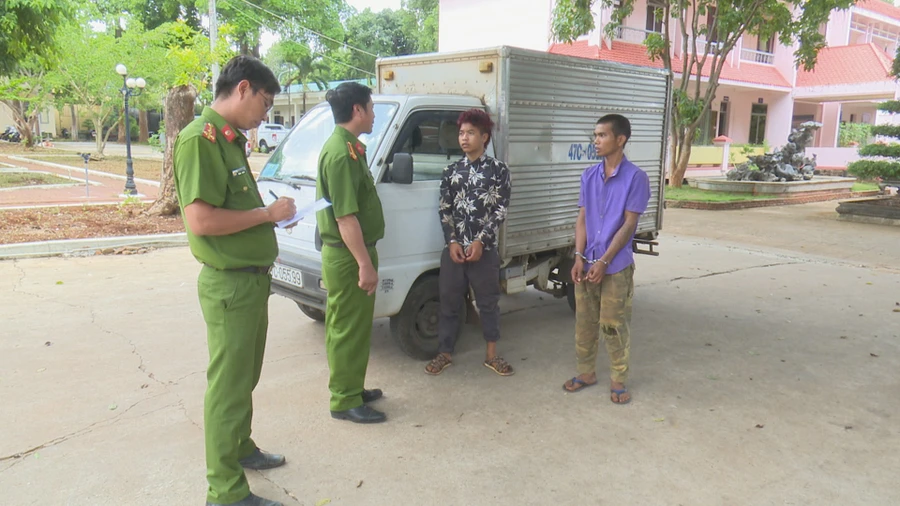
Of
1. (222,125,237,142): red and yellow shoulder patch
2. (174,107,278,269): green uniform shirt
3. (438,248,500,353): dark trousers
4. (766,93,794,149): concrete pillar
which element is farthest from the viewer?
(766,93,794,149): concrete pillar

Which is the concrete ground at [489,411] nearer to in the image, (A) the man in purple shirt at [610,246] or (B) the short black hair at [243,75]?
(A) the man in purple shirt at [610,246]

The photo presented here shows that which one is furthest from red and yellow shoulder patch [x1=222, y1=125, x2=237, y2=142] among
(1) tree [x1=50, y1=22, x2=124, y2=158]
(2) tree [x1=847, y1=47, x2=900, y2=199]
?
(1) tree [x1=50, y1=22, x2=124, y2=158]

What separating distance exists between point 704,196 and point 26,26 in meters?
14.5

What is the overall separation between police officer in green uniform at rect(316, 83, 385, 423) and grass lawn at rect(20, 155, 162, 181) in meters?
16.9

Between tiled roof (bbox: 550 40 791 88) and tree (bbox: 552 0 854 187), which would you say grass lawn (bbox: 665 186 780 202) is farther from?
tiled roof (bbox: 550 40 791 88)

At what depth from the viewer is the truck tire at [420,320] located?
4.71m

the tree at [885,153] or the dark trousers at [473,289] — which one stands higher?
the tree at [885,153]

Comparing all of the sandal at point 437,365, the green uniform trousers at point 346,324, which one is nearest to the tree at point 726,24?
the sandal at point 437,365

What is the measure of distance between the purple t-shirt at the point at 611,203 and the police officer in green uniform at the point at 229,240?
2108 millimetres

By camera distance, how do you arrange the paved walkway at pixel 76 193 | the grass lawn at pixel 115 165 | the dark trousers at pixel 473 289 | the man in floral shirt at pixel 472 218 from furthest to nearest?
the grass lawn at pixel 115 165, the paved walkway at pixel 76 193, the dark trousers at pixel 473 289, the man in floral shirt at pixel 472 218

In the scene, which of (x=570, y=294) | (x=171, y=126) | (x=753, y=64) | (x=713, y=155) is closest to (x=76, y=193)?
(x=171, y=126)

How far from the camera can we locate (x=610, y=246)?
3998 millimetres

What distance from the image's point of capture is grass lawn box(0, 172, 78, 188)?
51.5 feet

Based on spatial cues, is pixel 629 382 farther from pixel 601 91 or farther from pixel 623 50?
pixel 623 50
